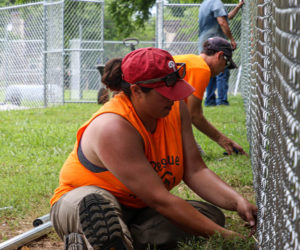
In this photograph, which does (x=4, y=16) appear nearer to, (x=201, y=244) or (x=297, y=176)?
(x=201, y=244)

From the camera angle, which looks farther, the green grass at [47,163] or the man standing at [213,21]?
the man standing at [213,21]

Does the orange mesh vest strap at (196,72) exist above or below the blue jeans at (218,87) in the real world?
above

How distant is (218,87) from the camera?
1125cm

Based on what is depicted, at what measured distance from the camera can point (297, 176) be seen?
1228 millimetres

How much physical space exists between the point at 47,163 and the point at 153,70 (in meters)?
3.16

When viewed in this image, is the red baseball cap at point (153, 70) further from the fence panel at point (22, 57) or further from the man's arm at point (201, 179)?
the fence panel at point (22, 57)

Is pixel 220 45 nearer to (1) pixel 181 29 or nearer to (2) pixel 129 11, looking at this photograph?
(1) pixel 181 29

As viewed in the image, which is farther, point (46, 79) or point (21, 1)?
point (21, 1)

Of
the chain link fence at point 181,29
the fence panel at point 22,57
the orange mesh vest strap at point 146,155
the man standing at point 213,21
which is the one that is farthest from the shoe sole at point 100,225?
the chain link fence at point 181,29

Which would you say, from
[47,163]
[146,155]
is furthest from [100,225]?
[47,163]

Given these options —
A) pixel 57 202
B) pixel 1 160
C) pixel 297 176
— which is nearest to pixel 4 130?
pixel 1 160

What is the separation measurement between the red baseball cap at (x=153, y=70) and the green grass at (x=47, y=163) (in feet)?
2.55

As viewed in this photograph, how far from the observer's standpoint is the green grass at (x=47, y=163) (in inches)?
152

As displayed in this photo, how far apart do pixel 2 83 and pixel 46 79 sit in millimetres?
1111
